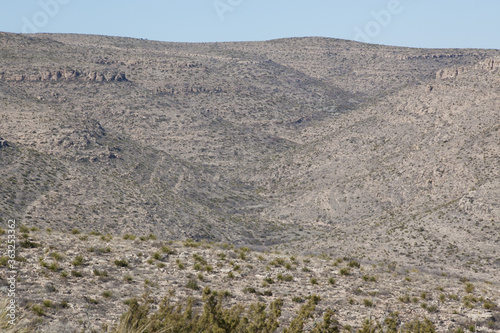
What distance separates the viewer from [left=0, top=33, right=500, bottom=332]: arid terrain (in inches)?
832

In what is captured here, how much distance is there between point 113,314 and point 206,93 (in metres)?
120

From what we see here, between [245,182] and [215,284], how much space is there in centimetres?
7378

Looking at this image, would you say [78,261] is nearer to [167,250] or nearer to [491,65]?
[167,250]

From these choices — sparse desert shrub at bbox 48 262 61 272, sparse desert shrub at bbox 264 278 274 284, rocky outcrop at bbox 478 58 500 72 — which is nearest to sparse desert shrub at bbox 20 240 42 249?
sparse desert shrub at bbox 48 262 61 272

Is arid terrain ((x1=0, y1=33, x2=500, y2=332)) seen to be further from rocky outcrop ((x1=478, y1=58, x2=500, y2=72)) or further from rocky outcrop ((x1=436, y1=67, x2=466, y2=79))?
rocky outcrop ((x1=436, y1=67, x2=466, y2=79))

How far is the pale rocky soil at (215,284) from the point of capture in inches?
693

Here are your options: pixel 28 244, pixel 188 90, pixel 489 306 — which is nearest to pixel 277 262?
pixel 489 306

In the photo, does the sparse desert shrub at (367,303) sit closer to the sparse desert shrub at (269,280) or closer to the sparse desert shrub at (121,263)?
the sparse desert shrub at (269,280)

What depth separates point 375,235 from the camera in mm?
61156

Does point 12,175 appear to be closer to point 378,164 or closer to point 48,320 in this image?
point 48,320

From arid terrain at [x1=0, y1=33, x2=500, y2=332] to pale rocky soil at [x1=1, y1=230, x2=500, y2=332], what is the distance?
104 millimetres

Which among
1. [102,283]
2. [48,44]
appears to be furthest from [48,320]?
[48,44]

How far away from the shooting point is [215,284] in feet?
69.3

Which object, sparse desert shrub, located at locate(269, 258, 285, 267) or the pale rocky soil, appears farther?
sparse desert shrub, located at locate(269, 258, 285, 267)
